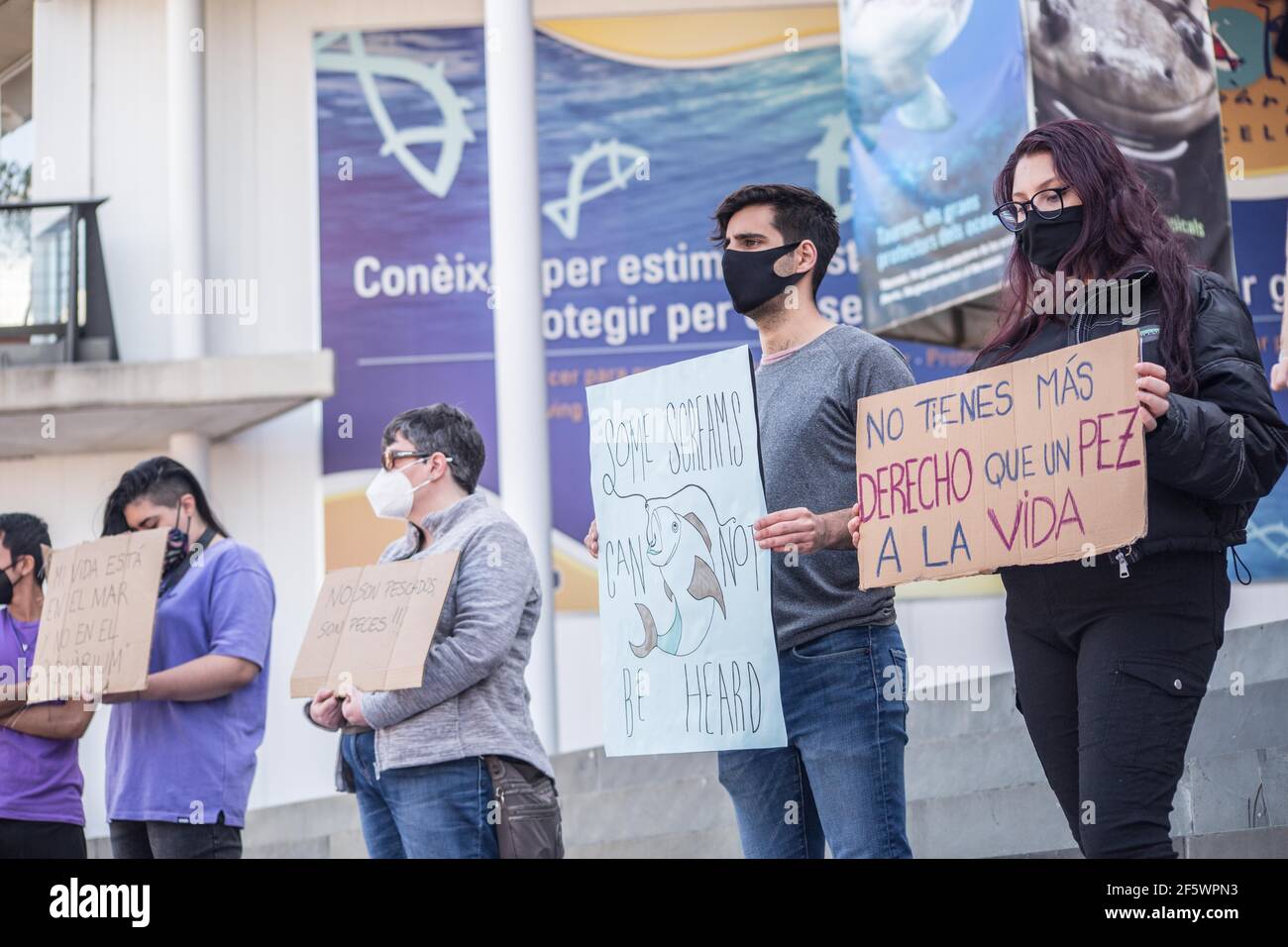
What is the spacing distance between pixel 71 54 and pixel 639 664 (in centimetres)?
931

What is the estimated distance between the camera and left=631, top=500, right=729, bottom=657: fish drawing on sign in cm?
412

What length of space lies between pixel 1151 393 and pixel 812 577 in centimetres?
95

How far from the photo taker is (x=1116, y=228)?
3.53 meters

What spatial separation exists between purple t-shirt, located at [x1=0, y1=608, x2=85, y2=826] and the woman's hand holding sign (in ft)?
11.4

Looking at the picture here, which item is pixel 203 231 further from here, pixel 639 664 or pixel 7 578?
pixel 639 664

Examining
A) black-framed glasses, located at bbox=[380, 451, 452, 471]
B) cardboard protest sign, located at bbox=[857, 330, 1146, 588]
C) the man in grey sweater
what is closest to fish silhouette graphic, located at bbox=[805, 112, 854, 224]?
black-framed glasses, located at bbox=[380, 451, 452, 471]

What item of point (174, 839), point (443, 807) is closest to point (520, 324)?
point (174, 839)

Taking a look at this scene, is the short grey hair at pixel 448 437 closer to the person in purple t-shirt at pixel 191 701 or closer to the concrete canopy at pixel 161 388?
the person in purple t-shirt at pixel 191 701

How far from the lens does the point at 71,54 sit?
471 inches

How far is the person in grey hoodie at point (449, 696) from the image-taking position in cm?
441

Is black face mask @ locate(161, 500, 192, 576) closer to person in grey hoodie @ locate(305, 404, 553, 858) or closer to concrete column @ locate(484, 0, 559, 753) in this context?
person in grey hoodie @ locate(305, 404, 553, 858)

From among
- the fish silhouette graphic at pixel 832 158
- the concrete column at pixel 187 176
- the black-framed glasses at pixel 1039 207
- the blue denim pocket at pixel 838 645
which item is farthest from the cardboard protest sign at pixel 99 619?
the fish silhouette graphic at pixel 832 158

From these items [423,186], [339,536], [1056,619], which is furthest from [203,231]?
→ [1056,619]

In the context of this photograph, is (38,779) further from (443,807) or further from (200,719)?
(443,807)
